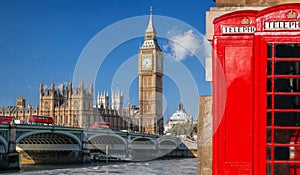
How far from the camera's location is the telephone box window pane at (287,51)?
10.0 feet

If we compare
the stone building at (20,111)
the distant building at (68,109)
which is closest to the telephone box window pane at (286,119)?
the distant building at (68,109)

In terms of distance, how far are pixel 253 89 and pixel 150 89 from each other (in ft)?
258

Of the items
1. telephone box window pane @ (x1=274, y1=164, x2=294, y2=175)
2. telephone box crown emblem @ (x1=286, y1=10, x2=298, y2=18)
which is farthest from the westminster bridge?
telephone box crown emblem @ (x1=286, y1=10, x2=298, y2=18)

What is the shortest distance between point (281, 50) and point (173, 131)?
81834 mm

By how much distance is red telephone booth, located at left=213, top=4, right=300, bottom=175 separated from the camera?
9.87 feet

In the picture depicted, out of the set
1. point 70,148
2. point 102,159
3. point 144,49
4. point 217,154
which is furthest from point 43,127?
point 144,49

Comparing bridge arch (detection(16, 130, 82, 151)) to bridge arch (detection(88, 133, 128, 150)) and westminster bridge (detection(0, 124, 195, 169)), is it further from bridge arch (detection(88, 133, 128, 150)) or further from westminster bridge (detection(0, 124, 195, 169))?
bridge arch (detection(88, 133, 128, 150))

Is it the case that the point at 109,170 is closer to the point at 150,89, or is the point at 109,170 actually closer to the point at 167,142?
the point at 167,142

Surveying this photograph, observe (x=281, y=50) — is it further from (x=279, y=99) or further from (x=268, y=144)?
(x=268, y=144)

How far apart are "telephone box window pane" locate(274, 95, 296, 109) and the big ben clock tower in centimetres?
7532

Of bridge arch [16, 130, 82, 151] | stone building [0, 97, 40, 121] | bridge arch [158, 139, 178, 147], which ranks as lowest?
bridge arch [158, 139, 178, 147]

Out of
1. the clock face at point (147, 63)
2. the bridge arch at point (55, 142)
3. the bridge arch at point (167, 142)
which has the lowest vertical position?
the bridge arch at point (167, 142)

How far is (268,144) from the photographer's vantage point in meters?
3.02

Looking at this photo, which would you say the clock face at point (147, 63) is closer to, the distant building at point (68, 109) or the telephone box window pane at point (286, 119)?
the distant building at point (68, 109)
